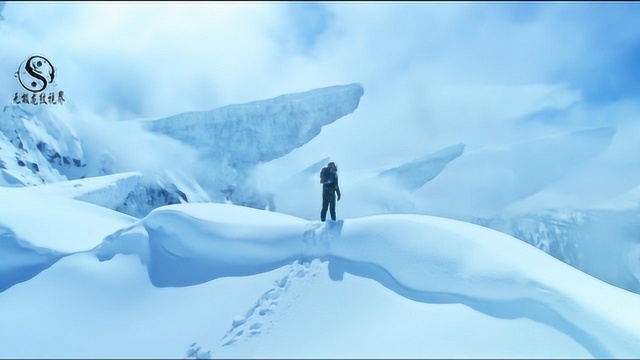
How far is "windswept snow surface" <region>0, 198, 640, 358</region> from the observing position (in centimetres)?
514

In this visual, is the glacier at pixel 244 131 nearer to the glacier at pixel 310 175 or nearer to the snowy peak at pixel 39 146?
the glacier at pixel 310 175

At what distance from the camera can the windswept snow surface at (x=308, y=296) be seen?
5141mm

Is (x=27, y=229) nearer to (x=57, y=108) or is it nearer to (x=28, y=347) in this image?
(x=28, y=347)

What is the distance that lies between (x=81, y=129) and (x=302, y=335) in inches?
2763

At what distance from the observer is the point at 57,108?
6088cm

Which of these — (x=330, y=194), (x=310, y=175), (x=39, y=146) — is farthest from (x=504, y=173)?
(x=39, y=146)

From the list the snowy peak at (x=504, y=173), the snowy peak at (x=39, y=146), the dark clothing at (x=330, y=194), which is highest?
the snowy peak at (x=39, y=146)

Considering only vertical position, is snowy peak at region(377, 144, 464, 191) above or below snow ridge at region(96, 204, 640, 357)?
above

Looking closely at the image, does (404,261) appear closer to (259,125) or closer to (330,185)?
(330,185)

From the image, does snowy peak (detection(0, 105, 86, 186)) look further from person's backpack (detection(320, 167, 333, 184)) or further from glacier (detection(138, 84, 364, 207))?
person's backpack (detection(320, 167, 333, 184))

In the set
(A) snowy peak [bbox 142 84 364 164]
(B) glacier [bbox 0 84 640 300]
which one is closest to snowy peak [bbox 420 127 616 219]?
(B) glacier [bbox 0 84 640 300]

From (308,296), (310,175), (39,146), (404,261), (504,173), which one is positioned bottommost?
(308,296)

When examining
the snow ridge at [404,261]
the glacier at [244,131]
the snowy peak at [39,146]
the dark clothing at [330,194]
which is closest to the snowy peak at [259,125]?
the glacier at [244,131]

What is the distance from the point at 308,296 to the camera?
6.08 m
